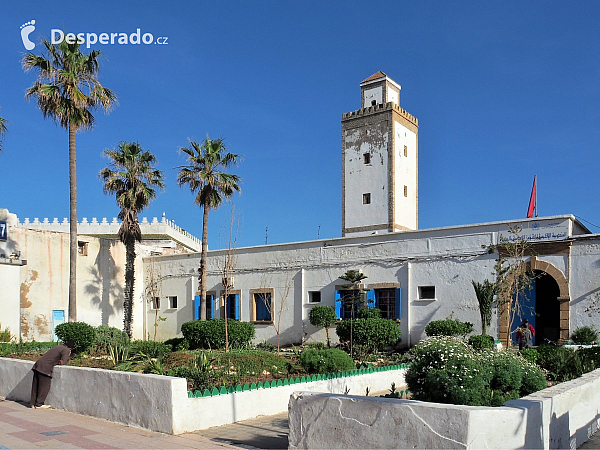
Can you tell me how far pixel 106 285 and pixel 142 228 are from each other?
17907 mm

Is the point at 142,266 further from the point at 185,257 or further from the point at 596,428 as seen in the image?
the point at 596,428

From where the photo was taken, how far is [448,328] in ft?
60.0

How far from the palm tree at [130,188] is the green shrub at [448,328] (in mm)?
14433

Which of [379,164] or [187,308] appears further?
[379,164]

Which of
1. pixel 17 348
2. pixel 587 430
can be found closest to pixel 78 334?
pixel 17 348

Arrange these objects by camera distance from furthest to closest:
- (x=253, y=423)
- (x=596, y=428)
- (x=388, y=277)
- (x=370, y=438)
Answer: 1. (x=388, y=277)
2. (x=253, y=423)
3. (x=596, y=428)
4. (x=370, y=438)

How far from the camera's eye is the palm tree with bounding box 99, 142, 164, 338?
26172 millimetres

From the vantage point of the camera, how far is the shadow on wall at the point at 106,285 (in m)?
27.3

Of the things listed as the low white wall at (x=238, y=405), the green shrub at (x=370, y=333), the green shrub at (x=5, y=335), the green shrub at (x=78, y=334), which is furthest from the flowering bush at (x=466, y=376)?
the green shrub at (x=5, y=335)

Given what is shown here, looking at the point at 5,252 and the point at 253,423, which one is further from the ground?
the point at 5,252

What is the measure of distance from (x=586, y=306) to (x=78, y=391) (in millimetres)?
14867

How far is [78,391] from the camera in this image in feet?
31.6

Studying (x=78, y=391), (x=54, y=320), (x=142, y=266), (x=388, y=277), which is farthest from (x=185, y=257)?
(x=78, y=391)

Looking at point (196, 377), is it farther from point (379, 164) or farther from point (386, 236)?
point (379, 164)
